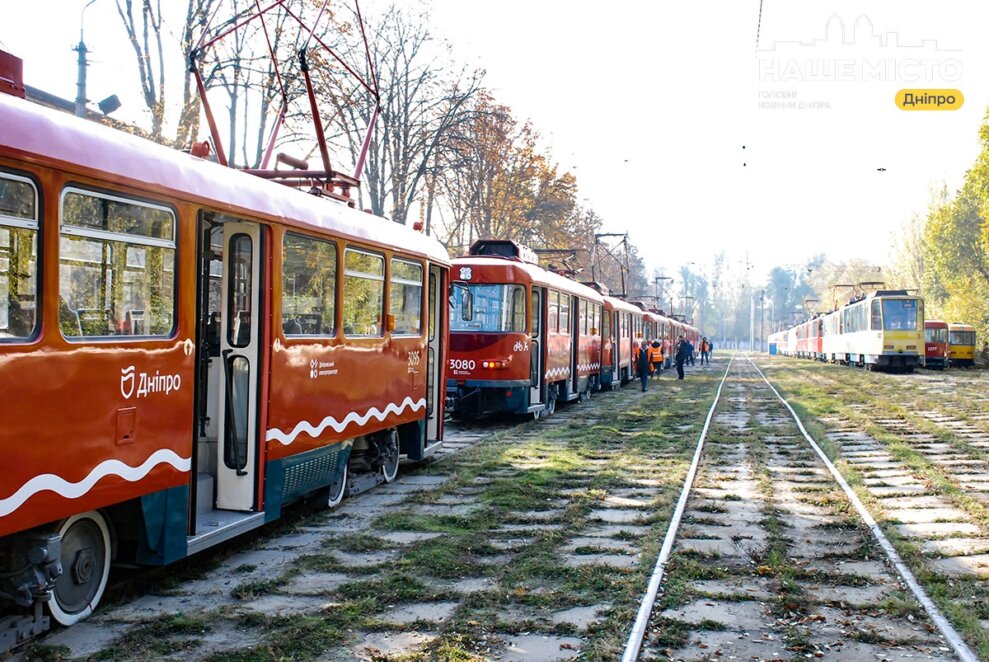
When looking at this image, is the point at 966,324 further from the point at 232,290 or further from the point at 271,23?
the point at 232,290

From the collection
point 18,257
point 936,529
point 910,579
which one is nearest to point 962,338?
point 936,529

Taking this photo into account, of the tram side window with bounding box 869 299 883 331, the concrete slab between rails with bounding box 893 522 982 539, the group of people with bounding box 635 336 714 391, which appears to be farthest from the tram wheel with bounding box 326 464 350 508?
the tram side window with bounding box 869 299 883 331

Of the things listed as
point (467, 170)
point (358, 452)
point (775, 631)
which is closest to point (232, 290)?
point (358, 452)

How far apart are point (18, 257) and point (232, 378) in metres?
2.48

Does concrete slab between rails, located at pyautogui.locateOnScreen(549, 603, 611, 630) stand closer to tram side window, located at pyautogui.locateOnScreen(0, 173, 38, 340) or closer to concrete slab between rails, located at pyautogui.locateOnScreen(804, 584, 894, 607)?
concrete slab between rails, located at pyautogui.locateOnScreen(804, 584, 894, 607)

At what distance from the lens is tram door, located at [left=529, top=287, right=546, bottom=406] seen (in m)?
16.7

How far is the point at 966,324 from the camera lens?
169 ft

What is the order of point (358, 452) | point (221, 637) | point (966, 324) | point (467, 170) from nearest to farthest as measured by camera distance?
1. point (221, 637)
2. point (358, 452)
3. point (467, 170)
4. point (966, 324)

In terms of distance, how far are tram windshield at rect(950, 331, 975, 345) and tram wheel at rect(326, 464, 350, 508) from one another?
47109 millimetres

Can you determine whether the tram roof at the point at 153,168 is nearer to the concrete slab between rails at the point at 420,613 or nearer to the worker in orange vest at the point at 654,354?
the concrete slab between rails at the point at 420,613

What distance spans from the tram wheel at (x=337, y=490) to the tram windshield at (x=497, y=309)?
7.04 meters

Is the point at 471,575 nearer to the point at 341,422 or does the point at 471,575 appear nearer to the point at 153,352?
the point at 341,422

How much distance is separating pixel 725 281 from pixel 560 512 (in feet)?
441

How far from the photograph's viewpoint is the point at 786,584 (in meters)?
6.20
